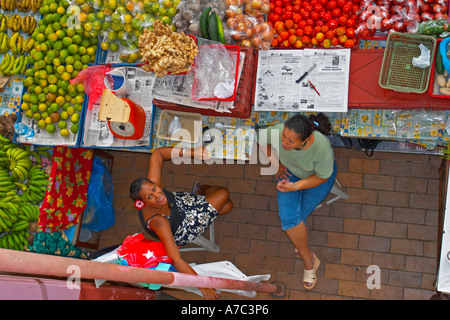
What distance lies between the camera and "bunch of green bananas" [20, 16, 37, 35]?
13.7 feet

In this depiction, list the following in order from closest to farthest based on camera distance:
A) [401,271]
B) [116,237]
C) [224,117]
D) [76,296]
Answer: [76,296] → [224,117] → [401,271] → [116,237]

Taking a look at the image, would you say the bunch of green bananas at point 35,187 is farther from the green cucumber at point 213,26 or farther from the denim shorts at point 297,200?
the denim shorts at point 297,200

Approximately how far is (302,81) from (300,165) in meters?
0.72

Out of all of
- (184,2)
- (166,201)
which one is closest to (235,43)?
(184,2)

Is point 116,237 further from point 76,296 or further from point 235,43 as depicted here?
point 235,43

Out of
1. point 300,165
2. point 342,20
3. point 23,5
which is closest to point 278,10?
point 342,20

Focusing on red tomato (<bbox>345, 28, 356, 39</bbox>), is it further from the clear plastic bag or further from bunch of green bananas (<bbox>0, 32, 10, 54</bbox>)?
bunch of green bananas (<bbox>0, 32, 10, 54</bbox>)


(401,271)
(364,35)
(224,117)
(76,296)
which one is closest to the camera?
(76,296)

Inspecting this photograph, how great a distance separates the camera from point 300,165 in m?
3.35

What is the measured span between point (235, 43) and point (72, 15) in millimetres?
1560

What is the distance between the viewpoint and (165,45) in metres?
3.24

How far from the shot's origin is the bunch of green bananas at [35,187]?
159 inches

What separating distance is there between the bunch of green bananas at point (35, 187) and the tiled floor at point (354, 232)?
5.38 feet

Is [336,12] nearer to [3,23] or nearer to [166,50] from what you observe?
[166,50]
